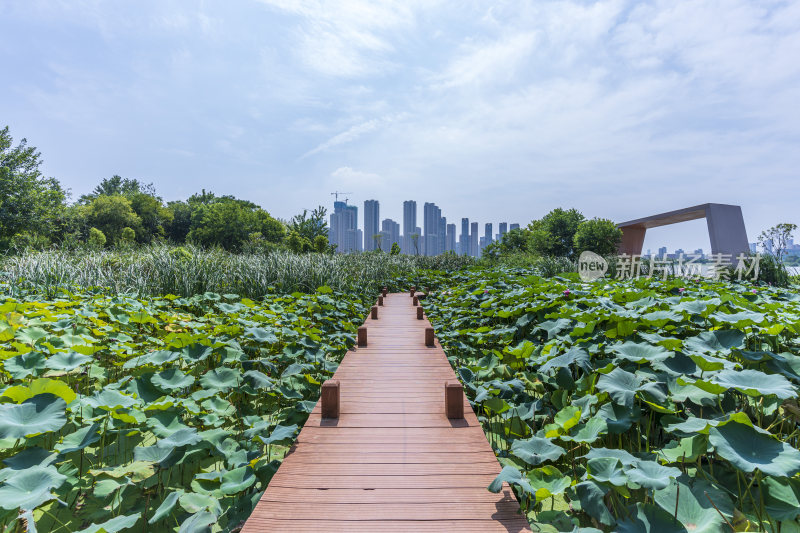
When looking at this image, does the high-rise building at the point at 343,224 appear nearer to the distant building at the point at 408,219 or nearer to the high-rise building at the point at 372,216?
the high-rise building at the point at 372,216

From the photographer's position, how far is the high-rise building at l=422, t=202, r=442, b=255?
4412 inches

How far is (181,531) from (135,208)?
4158 centimetres

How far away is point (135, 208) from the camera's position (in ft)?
112

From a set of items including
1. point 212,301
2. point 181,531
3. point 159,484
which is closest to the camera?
point 181,531

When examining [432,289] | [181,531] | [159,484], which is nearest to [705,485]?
[181,531]

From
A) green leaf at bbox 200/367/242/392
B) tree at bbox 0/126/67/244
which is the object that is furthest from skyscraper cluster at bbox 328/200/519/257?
green leaf at bbox 200/367/242/392

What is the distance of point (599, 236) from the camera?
665 inches

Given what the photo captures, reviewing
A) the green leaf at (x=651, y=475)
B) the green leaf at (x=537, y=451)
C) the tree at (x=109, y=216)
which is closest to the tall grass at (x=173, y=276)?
the green leaf at (x=537, y=451)

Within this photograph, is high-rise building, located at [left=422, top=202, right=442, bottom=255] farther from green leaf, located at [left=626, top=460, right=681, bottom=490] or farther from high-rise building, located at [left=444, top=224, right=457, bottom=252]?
green leaf, located at [left=626, top=460, right=681, bottom=490]

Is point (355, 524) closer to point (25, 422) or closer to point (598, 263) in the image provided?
point (25, 422)

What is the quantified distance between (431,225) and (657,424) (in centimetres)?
11436

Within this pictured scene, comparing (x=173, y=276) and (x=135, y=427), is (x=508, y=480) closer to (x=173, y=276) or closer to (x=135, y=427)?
(x=135, y=427)

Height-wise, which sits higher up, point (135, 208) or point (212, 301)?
point (135, 208)

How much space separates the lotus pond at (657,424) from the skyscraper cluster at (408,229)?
77267mm
